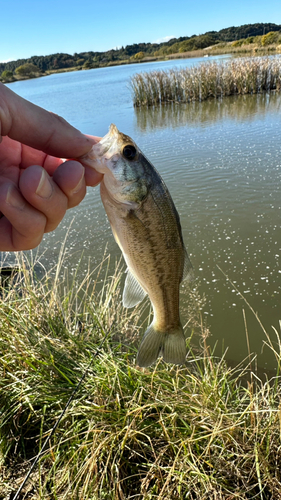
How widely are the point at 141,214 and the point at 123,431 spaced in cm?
194

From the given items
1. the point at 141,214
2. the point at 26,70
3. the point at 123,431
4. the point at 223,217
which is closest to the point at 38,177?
the point at 141,214

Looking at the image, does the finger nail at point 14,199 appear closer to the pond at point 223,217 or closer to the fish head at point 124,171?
the fish head at point 124,171

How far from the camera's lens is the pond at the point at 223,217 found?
5848 mm

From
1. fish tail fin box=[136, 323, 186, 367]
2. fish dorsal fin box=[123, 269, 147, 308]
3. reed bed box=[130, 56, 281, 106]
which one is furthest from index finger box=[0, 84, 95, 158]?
reed bed box=[130, 56, 281, 106]

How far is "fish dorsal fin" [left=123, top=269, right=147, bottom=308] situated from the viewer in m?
2.12

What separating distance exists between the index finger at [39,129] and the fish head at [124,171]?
0.22 meters

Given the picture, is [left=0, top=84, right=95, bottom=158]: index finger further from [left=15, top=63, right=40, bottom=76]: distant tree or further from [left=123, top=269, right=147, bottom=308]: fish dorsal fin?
[left=15, top=63, right=40, bottom=76]: distant tree

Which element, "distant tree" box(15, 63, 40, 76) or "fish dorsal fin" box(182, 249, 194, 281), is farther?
"distant tree" box(15, 63, 40, 76)

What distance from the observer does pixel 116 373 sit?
2.94m

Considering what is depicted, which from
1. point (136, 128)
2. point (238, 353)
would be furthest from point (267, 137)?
point (238, 353)

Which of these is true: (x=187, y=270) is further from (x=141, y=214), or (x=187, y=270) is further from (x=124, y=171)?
(x=124, y=171)

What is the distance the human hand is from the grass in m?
1.66

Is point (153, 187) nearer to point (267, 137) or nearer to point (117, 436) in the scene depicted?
point (117, 436)

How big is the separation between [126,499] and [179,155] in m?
12.4
